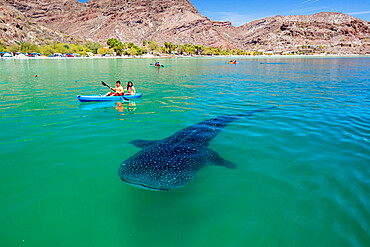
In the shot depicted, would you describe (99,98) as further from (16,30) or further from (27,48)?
(16,30)

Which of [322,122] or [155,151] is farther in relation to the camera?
[322,122]

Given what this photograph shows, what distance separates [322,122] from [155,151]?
27.8ft

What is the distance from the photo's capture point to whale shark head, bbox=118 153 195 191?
13.2 feet

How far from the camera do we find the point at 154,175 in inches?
164

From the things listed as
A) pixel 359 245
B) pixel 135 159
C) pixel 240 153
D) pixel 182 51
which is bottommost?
pixel 359 245

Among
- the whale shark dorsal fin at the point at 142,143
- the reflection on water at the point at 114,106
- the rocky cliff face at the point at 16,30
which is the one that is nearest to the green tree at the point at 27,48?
the rocky cliff face at the point at 16,30

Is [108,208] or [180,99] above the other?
[180,99]

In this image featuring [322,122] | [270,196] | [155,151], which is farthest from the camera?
[322,122]

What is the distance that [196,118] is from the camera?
10.6m

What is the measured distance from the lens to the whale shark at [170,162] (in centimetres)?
412

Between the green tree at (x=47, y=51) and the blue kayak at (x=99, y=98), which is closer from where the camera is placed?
the blue kayak at (x=99, y=98)

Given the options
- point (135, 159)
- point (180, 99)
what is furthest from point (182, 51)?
point (135, 159)

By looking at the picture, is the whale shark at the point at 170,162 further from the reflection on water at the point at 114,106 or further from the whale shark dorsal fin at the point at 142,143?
the reflection on water at the point at 114,106

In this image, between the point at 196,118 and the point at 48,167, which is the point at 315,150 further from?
the point at 48,167
